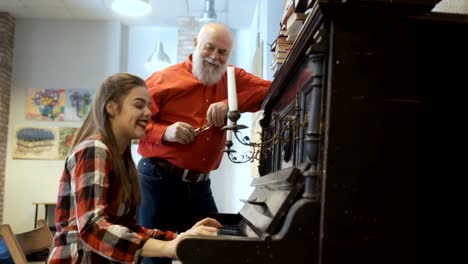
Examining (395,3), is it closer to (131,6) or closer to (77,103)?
(131,6)

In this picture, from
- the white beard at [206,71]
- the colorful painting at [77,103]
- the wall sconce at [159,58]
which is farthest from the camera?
the colorful painting at [77,103]

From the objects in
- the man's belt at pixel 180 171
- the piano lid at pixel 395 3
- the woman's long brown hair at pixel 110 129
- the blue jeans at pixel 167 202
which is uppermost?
the piano lid at pixel 395 3

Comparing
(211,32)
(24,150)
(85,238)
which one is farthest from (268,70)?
(24,150)

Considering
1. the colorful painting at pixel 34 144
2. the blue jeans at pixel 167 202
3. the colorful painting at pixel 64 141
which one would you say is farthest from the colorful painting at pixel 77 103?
the blue jeans at pixel 167 202

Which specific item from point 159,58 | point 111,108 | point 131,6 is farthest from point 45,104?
point 111,108

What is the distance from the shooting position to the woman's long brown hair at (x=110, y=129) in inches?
59.2

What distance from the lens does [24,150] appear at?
7082 millimetres

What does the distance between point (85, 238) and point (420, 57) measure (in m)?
0.99

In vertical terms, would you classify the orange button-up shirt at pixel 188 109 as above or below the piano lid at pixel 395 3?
below

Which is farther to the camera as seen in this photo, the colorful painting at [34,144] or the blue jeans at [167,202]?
the colorful painting at [34,144]

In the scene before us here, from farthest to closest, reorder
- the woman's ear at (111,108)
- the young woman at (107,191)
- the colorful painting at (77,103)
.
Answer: the colorful painting at (77,103) → the woman's ear at (111,108) → the young woman at (107,191)

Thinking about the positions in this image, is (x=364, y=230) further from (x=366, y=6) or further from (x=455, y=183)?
(x=366, y=6)

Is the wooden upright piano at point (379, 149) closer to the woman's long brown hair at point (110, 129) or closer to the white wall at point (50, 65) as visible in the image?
the woman's long brown hair at point (110, 129)

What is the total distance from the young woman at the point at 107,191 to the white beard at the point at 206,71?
2.45ft
